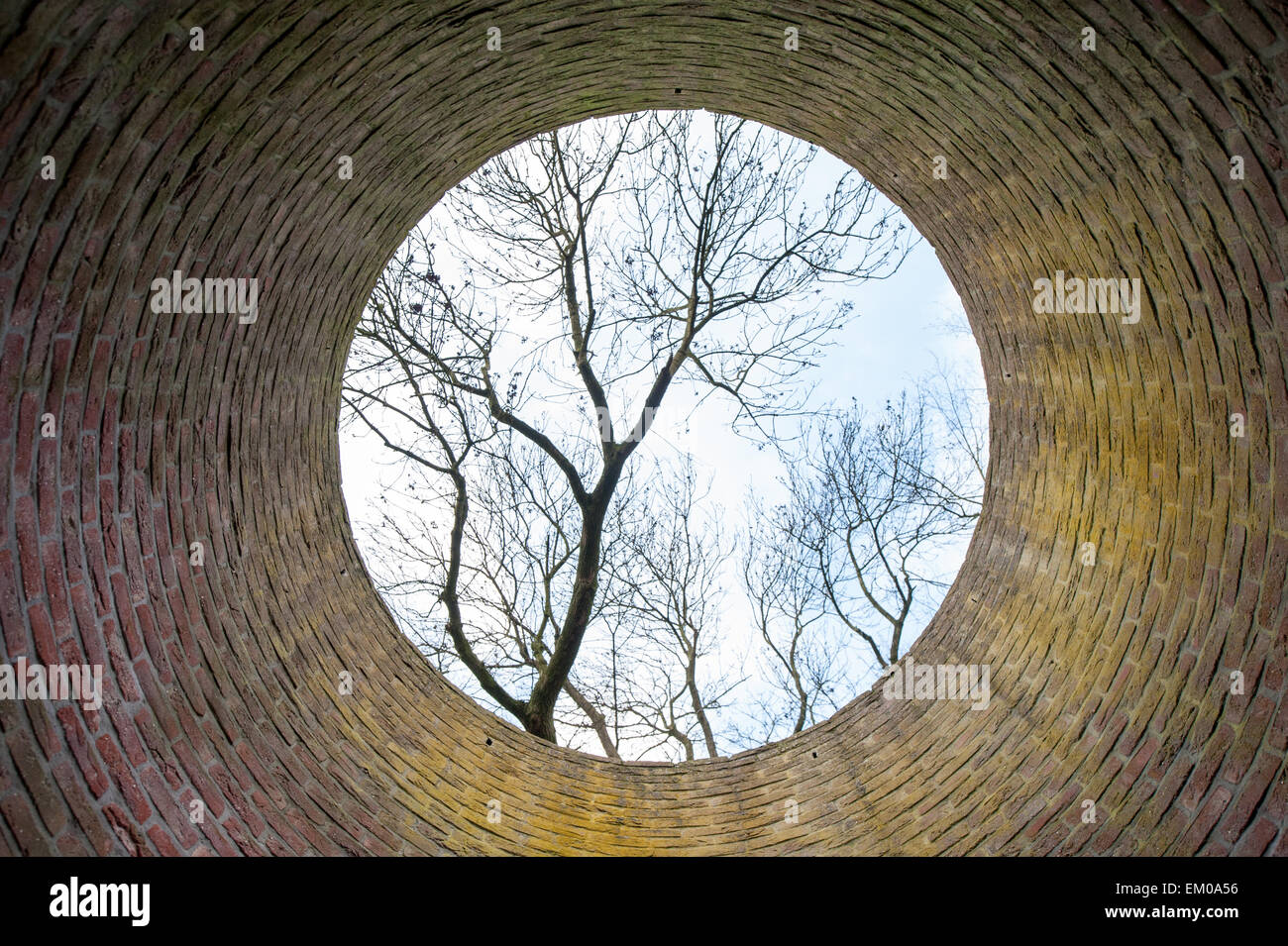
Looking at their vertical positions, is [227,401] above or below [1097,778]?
above

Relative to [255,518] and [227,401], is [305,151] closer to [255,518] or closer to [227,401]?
[227,401]

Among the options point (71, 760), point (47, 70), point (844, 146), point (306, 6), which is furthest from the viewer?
point (844, 146)

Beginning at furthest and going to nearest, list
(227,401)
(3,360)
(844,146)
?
(844,146)
(227,401)
(3,360)

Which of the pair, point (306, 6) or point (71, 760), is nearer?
point (71, 760)

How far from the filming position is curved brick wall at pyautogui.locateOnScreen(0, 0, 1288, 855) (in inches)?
127

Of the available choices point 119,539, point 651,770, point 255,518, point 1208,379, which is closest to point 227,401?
point 255,518

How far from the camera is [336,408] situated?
606 cm

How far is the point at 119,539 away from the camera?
373 centimetres

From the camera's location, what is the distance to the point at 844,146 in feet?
19.3

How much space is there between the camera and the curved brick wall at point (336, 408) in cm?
322

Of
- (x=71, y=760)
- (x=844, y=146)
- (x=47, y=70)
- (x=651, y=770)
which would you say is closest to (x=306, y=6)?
(x=47, y=70)

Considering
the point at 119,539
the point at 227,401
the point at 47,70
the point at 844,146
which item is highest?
the point at 844,146
